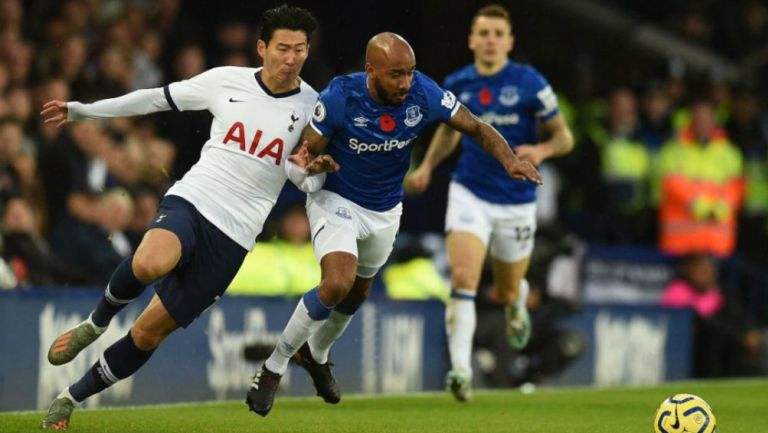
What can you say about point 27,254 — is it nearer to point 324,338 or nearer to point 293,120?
point 324,338

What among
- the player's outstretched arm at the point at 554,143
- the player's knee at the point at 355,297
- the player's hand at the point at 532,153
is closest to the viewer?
the player's knee at the point at 355,297

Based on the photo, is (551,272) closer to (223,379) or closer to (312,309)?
(223,379)

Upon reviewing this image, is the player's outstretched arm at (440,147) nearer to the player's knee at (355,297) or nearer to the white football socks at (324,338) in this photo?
the player's knee at (355,297)

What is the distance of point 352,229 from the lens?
365 inches

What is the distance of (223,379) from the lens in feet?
40.3

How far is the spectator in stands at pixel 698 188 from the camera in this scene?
18.8 m

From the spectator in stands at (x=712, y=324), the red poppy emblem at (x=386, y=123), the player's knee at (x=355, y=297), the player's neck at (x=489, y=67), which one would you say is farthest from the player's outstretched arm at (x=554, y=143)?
the spectator in stands at (x=712, y=324)

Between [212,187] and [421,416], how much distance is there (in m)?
2.52

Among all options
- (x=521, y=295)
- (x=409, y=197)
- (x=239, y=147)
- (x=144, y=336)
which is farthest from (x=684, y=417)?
(x=409, y=197)

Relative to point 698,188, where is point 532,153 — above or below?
above

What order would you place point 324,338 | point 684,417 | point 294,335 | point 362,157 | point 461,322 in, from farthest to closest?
1. point 461,322
2. point 324,338
3. point 362,157
4. point 294,335
5. point 684,417

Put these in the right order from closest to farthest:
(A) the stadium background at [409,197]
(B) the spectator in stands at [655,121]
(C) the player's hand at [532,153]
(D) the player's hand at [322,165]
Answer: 1. (D) the player's hand at [322,165]
2. (C) the player's hand at [532,153]
3. (A) the stadium background at [409,197]
4. (B) the spectator in stands at [655,121]

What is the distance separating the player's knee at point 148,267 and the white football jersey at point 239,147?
0.50 metres

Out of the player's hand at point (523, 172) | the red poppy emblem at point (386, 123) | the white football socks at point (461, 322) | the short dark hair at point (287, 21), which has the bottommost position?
the white football socks at point (461, 322)
